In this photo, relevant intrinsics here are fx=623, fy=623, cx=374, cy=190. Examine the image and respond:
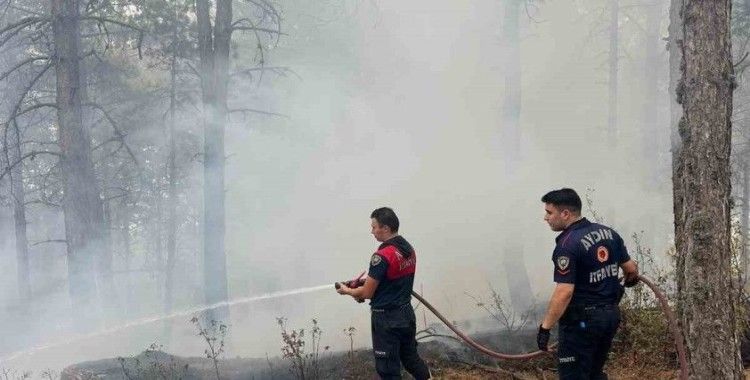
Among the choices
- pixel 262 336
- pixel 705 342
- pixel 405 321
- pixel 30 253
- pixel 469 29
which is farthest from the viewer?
pixel 30 253

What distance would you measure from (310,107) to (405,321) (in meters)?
17.6

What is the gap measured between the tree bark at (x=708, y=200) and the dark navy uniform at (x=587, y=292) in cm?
57

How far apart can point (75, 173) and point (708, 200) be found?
1037 centimetres

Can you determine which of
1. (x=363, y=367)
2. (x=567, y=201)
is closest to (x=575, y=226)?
(x=567, y=201)

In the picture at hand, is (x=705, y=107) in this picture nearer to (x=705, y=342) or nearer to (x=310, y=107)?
(x=705, y=342)

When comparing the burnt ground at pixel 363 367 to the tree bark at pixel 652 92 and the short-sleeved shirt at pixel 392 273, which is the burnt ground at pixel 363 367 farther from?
the tree bark at pixel 652 92

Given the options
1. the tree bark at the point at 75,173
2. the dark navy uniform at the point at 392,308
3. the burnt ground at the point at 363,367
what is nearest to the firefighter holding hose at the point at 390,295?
the dark navy uniform at the point at 392,308

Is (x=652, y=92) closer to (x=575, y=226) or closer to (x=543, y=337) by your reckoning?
(x=575, y=226)

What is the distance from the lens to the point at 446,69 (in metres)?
21.3

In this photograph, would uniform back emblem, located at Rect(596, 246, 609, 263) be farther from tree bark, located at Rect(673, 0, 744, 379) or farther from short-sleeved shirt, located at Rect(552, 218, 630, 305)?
tree bark, located at Rect(673, 0, 744, 379)

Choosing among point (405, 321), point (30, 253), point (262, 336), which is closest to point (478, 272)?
point (262, 336)

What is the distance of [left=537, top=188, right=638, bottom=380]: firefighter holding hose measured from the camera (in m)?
4.40

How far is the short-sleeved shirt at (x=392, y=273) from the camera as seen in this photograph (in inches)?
209

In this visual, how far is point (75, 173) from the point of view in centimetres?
1130
